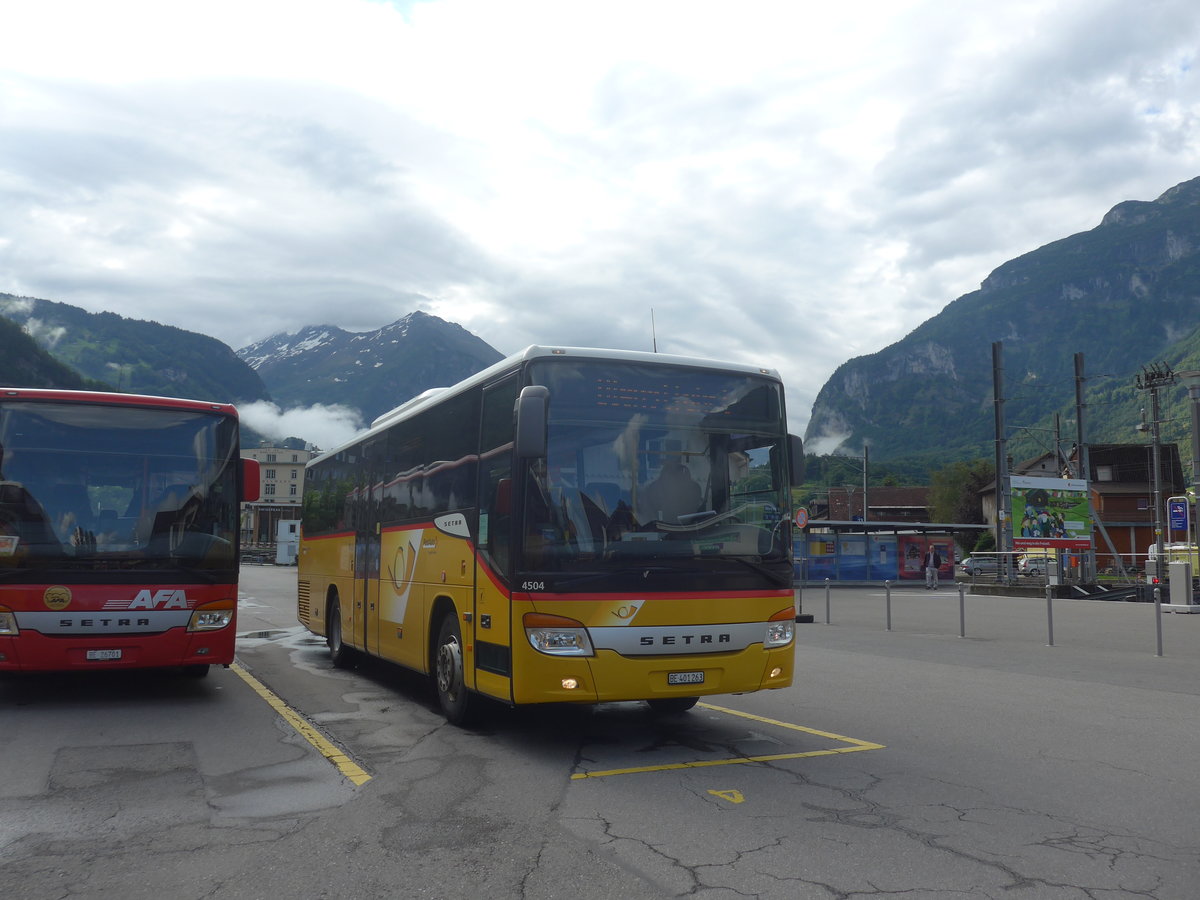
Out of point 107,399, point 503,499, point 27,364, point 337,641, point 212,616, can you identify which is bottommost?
point 337,641

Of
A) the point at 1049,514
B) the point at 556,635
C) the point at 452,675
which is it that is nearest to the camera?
the point at 556,635

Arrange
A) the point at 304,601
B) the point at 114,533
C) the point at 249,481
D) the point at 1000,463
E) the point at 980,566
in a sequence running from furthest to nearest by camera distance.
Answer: the point at 980,566, the point at 1000,463, the point at 304,601, the point at 249,481, the point at 114,533

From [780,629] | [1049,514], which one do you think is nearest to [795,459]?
[780,629]

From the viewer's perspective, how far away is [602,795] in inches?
253

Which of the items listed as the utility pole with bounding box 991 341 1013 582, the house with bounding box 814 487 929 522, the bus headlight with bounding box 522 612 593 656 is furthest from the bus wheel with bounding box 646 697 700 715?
the house with bounding box 814 487 929 522

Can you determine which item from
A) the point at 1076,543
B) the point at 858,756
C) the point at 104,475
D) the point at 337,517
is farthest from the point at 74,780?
the point at 1076,543

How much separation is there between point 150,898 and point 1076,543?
38254 millimetres

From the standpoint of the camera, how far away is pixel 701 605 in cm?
767

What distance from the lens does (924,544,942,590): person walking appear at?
43.2m

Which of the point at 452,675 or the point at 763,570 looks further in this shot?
the point at 452,675

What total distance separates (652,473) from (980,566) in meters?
48.6

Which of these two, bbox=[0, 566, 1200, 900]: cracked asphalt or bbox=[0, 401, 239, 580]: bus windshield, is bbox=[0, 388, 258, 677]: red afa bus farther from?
bbox=[0, 566, 1200, 900]: cracked asphalt

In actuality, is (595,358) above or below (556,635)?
above

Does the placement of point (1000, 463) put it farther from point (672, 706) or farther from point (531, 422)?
point (531, 422)
